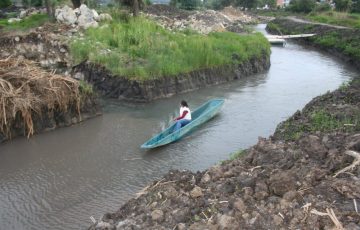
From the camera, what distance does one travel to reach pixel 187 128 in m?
13.2

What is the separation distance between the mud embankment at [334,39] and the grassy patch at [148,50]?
8.87 m

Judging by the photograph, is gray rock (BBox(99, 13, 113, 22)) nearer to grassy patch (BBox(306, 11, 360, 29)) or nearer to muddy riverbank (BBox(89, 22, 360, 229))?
muddy riverbank (BBox(89, 22, 360, 229))

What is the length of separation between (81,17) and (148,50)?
506 centimetres

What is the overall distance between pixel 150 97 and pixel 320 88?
8616mm

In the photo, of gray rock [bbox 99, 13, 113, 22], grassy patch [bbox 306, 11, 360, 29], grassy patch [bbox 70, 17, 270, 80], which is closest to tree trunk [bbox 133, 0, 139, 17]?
grassy patch [bbox 70, 17, 270, 80]

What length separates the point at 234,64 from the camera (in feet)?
73.4

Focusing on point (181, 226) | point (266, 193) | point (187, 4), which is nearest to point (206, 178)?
point (266, 193)

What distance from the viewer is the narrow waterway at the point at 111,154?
29.8 ft

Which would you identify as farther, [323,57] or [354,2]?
[354,2]

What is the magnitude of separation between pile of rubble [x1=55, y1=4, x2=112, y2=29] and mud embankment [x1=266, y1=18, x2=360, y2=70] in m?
16.1

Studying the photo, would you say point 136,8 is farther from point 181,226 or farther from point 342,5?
point 342,5

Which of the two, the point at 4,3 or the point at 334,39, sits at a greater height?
the point at 4,3

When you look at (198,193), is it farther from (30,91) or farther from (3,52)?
(3,52)

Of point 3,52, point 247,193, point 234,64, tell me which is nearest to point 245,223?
point 247,193
